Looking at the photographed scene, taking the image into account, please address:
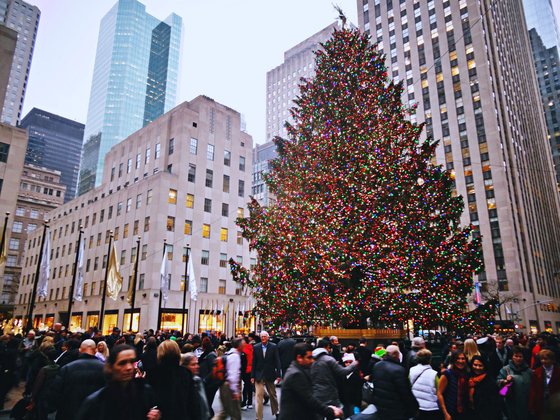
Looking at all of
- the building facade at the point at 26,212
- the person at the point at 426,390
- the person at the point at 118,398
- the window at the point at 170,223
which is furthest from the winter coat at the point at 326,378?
the building facade at the point at 26,212

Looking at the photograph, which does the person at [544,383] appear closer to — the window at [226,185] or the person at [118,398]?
the person at [118,398]

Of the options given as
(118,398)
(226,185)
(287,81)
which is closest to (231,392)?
(118,398)

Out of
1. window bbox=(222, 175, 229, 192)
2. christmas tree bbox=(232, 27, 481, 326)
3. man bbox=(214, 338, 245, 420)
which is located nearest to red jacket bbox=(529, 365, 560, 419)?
man bbox=(214, 338, 245, 420)

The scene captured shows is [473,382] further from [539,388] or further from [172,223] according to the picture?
[172,223]

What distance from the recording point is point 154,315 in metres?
41.1

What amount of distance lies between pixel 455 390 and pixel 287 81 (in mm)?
152386

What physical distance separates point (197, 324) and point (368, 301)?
31752 mm

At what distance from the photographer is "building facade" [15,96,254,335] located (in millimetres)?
44250

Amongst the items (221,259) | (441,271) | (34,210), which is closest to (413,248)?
(441,271)

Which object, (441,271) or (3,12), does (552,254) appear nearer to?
(441,271)

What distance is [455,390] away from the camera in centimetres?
721

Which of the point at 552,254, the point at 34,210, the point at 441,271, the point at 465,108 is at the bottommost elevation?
the point at 441,271

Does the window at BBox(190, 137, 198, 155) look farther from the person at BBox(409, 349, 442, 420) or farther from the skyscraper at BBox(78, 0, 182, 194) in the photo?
the skyscraper at BBox(78, 0, 182, 194)

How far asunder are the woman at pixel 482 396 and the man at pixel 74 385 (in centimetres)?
609
